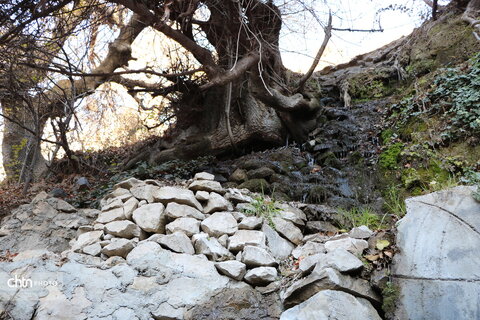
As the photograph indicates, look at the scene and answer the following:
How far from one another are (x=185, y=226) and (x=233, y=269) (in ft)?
2.48

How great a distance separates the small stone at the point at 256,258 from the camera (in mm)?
3010

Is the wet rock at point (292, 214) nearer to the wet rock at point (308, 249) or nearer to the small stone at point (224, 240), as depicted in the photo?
the wet rock at point (308, 249)

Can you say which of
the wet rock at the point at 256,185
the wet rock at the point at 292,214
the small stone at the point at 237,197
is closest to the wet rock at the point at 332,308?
the wet rock at the point at 292,214

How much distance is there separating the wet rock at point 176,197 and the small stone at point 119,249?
0.67m

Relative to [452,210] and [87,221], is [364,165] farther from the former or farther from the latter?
[87,221]

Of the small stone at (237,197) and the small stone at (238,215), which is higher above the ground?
the small stone at (237,197)

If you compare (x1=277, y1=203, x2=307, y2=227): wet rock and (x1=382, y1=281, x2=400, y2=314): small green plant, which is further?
(x1=277, y1=203, x2=307, y2=227): wet rock

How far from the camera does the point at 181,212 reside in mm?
3594

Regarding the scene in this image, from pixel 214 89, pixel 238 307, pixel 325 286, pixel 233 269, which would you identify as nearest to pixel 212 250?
pixel 233 269

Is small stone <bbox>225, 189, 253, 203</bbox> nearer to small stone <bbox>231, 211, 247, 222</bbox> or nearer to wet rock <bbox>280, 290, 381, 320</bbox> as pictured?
small stone <bbox>231, 211, 247, 222</bbox>

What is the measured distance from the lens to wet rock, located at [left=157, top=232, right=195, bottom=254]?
10.5 feet

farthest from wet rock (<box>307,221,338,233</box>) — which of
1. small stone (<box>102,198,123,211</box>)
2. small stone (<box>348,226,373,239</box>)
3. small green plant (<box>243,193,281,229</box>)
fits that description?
small stone (<box>102,198,123,211</box>)

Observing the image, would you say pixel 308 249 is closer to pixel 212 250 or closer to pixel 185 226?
pixel 212 250

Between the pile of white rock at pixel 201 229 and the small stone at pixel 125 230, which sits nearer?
the pile of white rock at pixel 201 229
